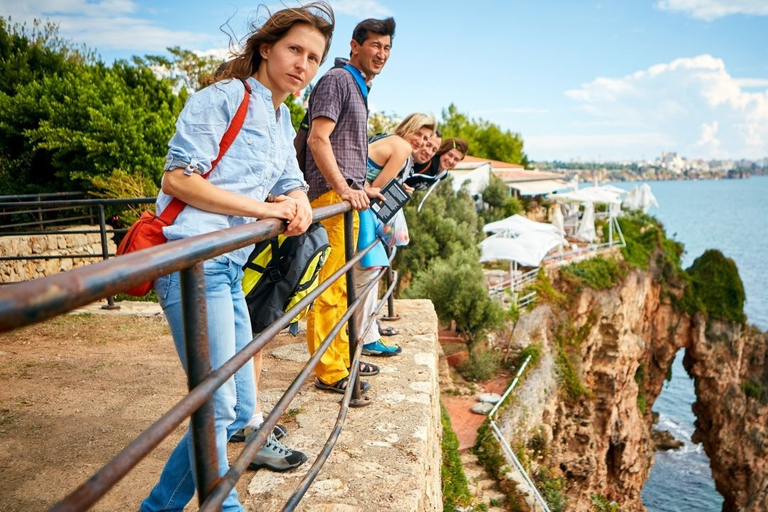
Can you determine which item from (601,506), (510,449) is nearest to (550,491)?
(510,449)

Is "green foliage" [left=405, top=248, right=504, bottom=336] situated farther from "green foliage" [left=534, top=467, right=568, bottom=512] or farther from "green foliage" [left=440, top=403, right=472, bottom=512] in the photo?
"green foliage" [left=440, top=403, right=472, bottom=512]

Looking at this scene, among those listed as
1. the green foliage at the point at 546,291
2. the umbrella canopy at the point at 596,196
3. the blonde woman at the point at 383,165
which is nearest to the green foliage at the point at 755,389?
the umbrella canopy at the point at 596,196

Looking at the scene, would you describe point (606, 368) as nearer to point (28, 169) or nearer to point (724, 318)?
point (724, 318)

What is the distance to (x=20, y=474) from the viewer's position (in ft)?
8.75

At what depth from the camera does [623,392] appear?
83.0 feet

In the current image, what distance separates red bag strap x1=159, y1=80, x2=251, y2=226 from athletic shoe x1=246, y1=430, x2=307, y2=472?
113cm

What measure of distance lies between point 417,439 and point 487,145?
52626 millimetres

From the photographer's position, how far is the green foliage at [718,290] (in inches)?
1154

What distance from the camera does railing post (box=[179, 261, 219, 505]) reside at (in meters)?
1.22

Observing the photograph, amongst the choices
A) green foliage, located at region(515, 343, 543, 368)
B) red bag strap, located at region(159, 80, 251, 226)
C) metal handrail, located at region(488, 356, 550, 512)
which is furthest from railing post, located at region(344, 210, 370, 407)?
green foliage, located at region(515, 343, 543, 368)

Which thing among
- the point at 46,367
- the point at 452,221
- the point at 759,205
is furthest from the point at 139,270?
the point at 759,205

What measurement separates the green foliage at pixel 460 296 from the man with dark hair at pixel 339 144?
466 inches

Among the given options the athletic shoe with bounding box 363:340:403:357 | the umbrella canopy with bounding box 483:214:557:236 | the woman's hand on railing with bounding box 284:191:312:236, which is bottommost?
the umbrella canopy with bounding box 483:214:557:236

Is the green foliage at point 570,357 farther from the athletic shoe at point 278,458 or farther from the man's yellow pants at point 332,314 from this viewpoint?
the athletic shoe at point 278,458
